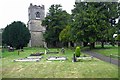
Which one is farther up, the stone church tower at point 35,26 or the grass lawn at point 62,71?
the stone church tower at point 35,26

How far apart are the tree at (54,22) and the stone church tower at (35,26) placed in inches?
222

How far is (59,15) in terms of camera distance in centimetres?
4578

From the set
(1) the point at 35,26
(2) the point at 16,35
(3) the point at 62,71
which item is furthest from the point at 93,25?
(1) the point at 35,26

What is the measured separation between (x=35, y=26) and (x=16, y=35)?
11694 mm

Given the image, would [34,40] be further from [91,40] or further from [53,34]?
[91,40]

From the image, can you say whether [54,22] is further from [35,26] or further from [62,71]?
[62,71]

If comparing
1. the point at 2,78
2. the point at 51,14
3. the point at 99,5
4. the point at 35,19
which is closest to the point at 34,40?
the point at 35,19

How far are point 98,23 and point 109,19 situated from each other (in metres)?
3.37

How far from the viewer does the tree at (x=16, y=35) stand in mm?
41062

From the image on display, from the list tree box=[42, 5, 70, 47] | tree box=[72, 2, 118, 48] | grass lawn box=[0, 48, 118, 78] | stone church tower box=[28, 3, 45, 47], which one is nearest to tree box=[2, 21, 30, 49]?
tree box=[42, 5, 70, 47]

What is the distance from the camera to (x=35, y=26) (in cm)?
5259

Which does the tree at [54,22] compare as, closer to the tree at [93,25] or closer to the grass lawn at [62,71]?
the tree at [93,25]

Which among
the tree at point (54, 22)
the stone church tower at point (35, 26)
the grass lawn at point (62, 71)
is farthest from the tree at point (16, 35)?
the grass lawn at point (62, 71)

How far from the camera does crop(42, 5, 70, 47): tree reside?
45.2 metres
